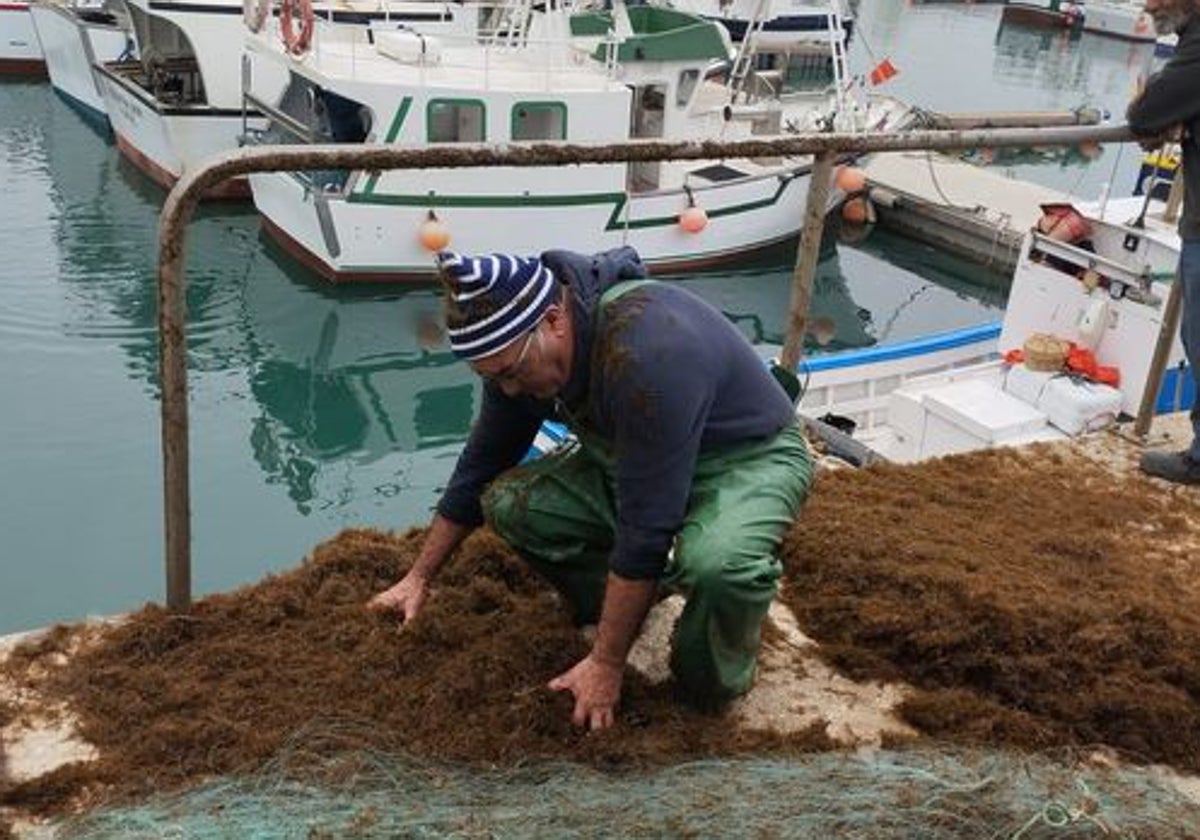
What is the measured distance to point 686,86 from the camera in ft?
51.2

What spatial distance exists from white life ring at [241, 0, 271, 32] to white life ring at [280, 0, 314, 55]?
127 centimetres

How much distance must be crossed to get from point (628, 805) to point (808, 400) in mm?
8155

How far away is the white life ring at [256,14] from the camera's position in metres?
15.3

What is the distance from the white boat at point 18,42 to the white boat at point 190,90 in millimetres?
4753

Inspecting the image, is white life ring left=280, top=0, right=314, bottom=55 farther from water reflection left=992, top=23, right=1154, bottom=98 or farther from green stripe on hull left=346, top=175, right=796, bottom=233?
water reflection left=992, top=23, right=1154, bottom=98

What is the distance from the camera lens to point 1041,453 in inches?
166

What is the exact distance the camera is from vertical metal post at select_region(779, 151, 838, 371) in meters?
3.28

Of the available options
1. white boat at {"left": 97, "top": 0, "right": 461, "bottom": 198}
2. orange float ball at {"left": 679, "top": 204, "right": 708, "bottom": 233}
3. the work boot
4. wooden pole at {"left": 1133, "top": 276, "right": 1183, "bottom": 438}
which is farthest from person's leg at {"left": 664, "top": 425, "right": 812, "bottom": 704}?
white boat at {"left": 97, "top": 0, "right": 461, "bottom": 198}

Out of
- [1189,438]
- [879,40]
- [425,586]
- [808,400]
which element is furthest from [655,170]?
[879,40]

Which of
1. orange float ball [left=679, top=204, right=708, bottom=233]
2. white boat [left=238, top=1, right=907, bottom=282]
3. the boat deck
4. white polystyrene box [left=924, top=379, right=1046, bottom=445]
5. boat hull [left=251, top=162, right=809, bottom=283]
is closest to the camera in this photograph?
white polystyrene box [left=924, top=379, right=1046, bottom=445]

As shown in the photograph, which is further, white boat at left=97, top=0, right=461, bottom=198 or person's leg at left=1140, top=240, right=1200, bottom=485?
white boat at left=97, top=0, right=461, bottom=198

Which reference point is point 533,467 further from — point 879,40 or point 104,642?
point 879,40

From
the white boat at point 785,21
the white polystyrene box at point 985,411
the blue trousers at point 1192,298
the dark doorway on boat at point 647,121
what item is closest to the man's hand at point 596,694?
the blue trousers at point 1192,298

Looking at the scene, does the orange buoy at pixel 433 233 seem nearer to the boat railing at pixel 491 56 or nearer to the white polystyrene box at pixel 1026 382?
the boat railing at pixel 491 56
